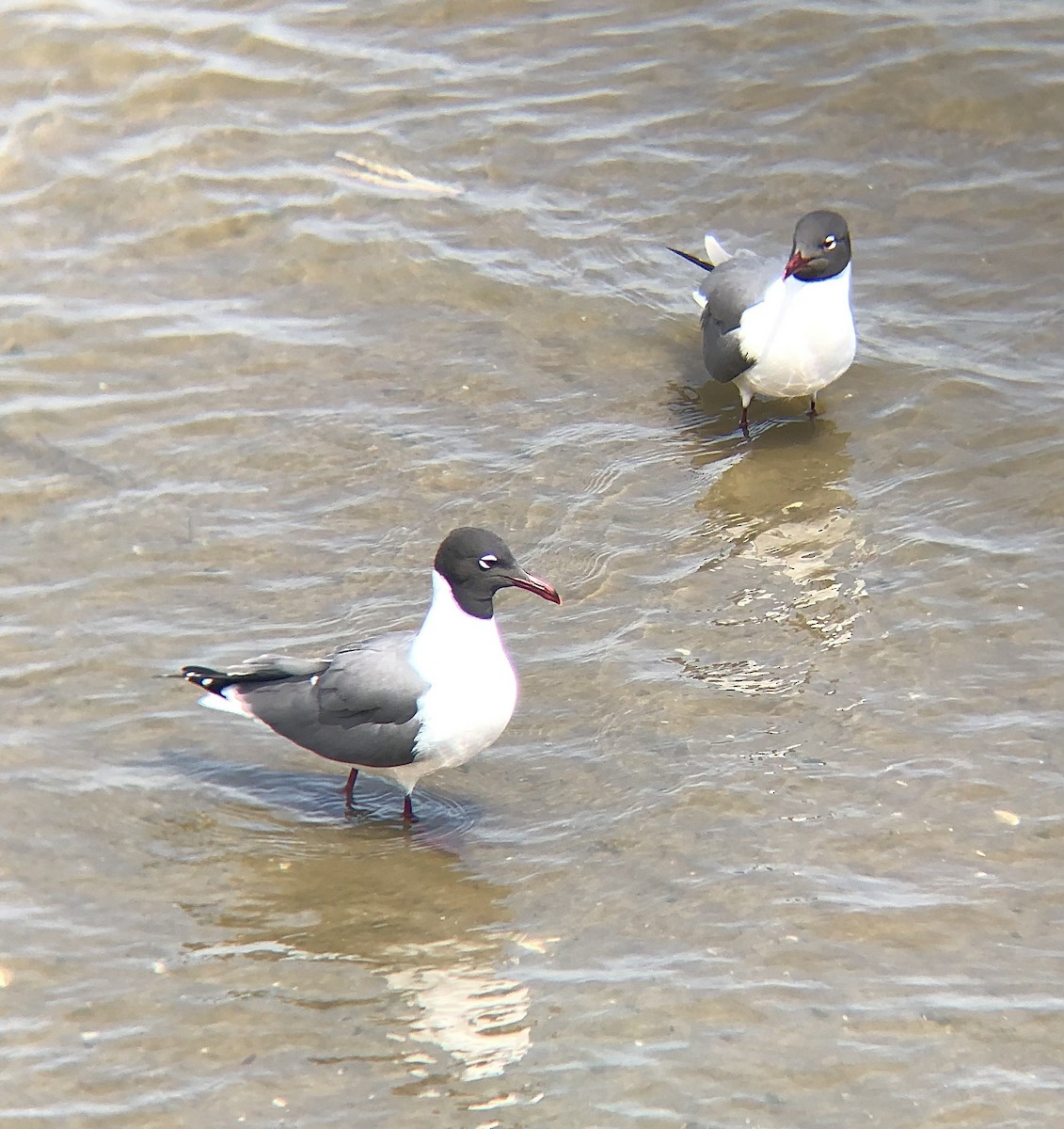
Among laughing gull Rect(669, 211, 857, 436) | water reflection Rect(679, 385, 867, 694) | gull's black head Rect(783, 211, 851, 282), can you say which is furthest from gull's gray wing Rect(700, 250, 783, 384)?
water reflection Rect(679, 385, 867, 694)

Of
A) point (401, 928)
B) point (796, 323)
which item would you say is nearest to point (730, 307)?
point (796, 323)

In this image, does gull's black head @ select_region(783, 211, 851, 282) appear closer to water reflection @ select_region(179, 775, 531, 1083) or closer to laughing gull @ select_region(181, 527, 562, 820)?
laughing gull @ select_region(181, 527, 562, 820)

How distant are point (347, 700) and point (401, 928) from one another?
0.83 meters

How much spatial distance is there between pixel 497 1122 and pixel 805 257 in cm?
489

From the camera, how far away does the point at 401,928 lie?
5.59 m

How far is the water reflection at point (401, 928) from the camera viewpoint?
16.5ft

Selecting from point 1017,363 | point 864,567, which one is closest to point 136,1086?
point 864,567

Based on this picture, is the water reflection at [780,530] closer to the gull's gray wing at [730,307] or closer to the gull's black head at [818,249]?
the gull's gray wing at [730,307]

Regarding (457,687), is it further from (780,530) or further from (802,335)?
(802,335)

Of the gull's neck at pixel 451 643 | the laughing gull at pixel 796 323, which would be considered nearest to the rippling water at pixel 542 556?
the laughing gull at pixel 796 323

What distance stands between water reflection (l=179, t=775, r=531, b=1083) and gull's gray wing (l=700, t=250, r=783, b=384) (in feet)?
10.9

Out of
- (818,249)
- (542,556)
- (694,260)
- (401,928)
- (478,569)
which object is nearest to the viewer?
(401,928)

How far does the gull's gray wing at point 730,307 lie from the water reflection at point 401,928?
333 centimetres

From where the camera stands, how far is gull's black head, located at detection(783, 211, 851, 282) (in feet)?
27.3
